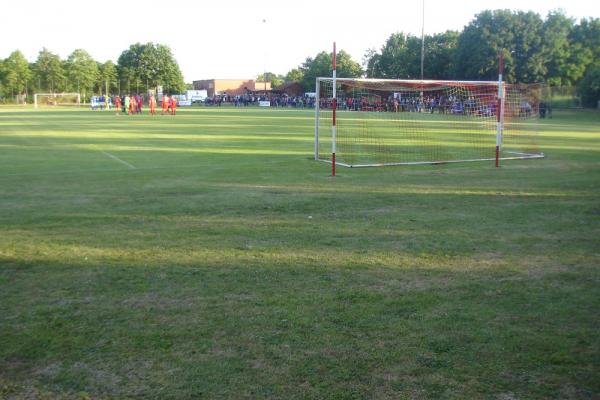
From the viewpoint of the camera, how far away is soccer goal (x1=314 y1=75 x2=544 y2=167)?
55.1 feet

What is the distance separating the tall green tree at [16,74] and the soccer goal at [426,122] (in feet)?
232

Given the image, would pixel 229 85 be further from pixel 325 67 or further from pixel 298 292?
pixel 298 292

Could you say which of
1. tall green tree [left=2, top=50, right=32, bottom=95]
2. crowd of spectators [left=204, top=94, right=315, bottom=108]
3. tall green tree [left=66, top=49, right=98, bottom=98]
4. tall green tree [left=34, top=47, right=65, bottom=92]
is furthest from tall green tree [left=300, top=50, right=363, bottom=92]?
tall green tree [left=2, top=50, right=32, bottom=95]

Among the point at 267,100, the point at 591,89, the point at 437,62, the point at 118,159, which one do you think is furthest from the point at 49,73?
the point at 118,159

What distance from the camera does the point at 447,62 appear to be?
74.9 metres

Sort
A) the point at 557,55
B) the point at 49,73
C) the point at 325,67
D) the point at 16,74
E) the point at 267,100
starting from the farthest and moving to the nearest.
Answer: the point at 325,67, the point at 49,73, the point at 16,74, the point at 267,100, the point at 557,55

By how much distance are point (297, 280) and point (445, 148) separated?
53.9ft

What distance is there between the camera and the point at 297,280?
18.9 ft

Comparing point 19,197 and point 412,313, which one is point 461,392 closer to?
point 412,313

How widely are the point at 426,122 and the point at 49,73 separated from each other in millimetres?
75293

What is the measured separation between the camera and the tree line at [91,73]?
88.8 meters

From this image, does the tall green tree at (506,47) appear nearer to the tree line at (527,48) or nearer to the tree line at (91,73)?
the tree line at (527,48)

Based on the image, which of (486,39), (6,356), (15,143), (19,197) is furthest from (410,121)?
(486,39)

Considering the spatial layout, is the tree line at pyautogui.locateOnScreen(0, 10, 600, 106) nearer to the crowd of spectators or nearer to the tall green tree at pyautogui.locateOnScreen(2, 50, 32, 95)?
the tall green tree at pyautogui.locateOnScreen(2, 50, 32, 95)
